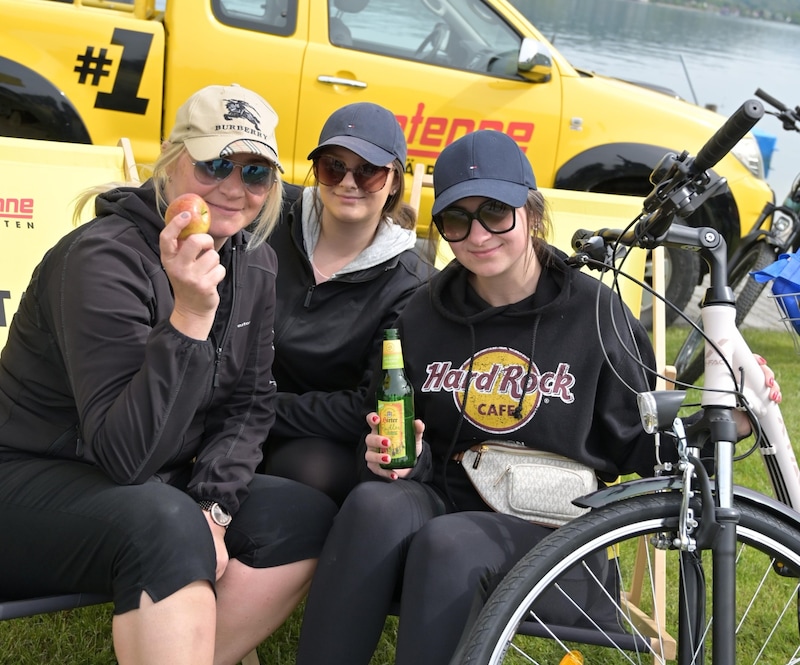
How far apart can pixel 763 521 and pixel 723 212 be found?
4.40 meters

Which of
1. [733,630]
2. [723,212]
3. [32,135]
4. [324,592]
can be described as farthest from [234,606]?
[723,212]

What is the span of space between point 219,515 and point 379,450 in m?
0.41

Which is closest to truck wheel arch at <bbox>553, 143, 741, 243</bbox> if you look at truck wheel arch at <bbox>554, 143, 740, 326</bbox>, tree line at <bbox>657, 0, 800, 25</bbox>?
truck wheel arch at <bbox>554, 143, 740, 326</bbox>

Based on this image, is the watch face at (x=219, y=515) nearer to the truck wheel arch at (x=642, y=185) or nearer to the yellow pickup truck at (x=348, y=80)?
the yellow pickup truck at (x=348, y=80)

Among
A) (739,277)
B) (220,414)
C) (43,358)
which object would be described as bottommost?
(739,277)

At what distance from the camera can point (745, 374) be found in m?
2.18

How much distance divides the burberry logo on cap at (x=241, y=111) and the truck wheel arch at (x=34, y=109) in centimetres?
305

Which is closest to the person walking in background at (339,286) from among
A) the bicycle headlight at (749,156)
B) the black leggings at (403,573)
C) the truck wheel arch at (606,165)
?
the black leggings at (403,573)

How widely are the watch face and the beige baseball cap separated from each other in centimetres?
82

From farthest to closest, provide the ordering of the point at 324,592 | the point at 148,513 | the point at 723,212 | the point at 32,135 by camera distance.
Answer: the point at 723,212 < the point at 32,135 < the point at 324,592 < the point at 148,513

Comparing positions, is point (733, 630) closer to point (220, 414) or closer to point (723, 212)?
point (220, 414)

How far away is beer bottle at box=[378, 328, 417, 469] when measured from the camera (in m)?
2.39

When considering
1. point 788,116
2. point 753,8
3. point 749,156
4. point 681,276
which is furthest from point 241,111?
point 753,8

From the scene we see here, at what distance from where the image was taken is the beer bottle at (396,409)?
239 cm
